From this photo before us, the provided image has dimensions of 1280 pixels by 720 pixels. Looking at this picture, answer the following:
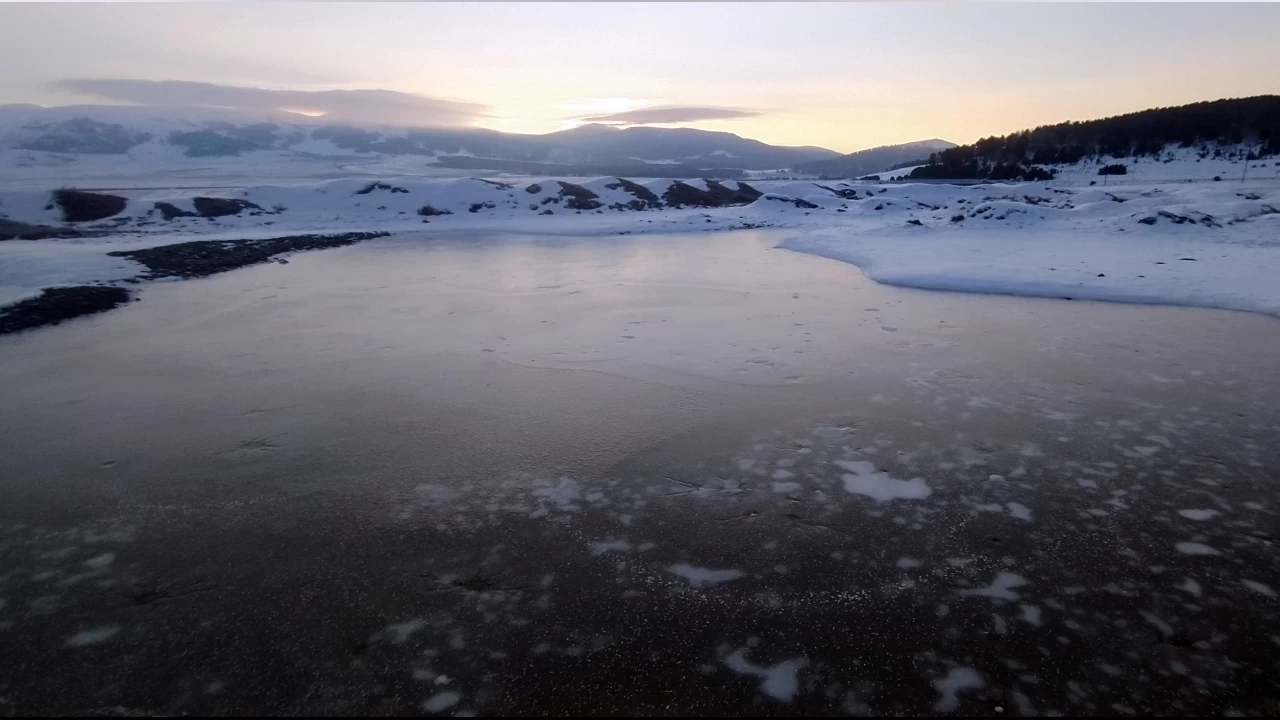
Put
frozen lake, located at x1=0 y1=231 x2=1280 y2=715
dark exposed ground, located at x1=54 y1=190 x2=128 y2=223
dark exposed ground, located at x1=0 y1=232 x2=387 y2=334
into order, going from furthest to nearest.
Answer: dark exposed ground, located at x1=54 y1=190 x2=128 y2=223 < dark exposed ground, located at x1=0 y1=232 x2=387 y2=334 < frozen lake, located at x1=0 y1=231 x2=1280 y2=715

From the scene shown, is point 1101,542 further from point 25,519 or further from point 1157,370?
point 25,519

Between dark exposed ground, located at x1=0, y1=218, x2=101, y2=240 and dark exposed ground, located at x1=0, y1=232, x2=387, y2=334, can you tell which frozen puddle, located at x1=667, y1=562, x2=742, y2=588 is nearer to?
dark exposed ground, located at x1=0, y1=232, x2=387, y2=334

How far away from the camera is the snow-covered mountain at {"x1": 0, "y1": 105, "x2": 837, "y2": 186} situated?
107m

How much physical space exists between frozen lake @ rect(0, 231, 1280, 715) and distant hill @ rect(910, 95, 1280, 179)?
54.6 metres

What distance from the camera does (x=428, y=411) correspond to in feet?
19.5

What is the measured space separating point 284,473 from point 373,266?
1294 cm

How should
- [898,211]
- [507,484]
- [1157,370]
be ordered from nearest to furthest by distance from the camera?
[507,484] → [1157,370] → [898,211]

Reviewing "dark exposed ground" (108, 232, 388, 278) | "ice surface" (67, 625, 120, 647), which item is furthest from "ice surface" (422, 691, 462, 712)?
"dark exposed ground" (108, 232, 388, 278)

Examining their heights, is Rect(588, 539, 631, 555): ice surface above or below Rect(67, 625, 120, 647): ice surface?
above

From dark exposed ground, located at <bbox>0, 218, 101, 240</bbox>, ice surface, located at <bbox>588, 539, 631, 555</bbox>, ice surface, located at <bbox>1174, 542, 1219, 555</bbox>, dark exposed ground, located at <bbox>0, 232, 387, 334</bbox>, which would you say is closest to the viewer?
ice surface, located at <bbox>1174, 542, 1219, 555</bbox>

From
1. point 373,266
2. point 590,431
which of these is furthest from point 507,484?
point 373,266

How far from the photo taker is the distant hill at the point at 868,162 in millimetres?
141375

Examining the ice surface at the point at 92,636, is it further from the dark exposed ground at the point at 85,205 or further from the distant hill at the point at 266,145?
the distant hill at the point at 266,145

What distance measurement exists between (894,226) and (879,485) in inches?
810
